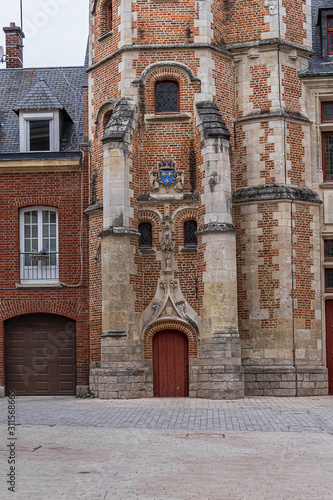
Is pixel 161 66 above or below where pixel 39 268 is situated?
above

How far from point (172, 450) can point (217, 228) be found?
8.88m

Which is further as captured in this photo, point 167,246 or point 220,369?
point 167,246

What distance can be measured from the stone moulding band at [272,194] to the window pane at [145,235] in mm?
2707

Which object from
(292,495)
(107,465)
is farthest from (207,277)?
(292,495)

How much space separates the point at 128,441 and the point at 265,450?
2.53 metres

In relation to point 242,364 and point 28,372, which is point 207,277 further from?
point 28,372

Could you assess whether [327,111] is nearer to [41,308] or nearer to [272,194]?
[272,194]

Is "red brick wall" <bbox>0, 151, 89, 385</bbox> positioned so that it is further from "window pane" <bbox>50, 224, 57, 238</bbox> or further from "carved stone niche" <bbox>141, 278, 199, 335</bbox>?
"carved stone niche" <bbox>141, 278, 199, 335</bbox>

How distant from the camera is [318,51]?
2522 centimetres

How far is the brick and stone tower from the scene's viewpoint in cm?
2141

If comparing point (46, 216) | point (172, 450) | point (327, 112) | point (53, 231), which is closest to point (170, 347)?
point (53, 231)

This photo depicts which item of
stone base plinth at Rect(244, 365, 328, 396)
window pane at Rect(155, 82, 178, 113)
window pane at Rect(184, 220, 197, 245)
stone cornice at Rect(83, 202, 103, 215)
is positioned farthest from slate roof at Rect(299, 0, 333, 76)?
stone base plinth at Rect(244, 365, 328, 396)

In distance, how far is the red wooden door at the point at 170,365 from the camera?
2186 cm

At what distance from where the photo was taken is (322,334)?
2302 centimetres
